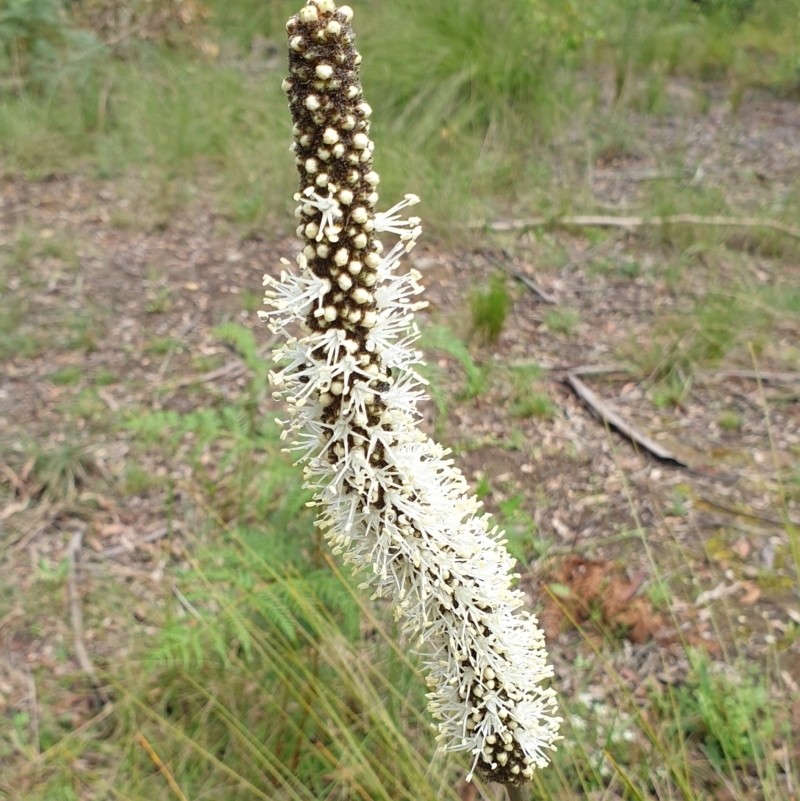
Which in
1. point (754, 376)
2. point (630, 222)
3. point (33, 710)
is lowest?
point (33, 710)

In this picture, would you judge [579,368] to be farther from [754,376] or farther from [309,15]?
[309,15]

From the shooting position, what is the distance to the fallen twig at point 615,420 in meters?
3.70

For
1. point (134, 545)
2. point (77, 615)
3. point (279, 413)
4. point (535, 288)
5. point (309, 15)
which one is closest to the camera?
point (309, 15)

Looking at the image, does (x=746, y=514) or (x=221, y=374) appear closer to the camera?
(x=746, y=514)

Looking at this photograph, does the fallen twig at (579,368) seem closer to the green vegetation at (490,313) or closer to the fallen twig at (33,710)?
the green vegetation at (490,313)

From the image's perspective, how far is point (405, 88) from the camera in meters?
6.49

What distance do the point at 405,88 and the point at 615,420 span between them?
13.3 ft

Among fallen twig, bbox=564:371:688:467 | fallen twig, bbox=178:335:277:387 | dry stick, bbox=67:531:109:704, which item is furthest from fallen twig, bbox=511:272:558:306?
dry stick, bbox=67:531:109:704

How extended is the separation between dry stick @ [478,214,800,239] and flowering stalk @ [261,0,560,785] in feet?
14.1

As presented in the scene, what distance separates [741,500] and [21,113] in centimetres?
678

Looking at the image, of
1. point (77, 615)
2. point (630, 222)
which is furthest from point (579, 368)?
point (77, 615)

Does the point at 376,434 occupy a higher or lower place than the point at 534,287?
higher

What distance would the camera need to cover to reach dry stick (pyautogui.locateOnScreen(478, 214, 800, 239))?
520cm

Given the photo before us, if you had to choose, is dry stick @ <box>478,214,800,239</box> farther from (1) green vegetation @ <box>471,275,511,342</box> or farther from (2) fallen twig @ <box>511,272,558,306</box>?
(1) green vegetation @ <box>471,275,511,342</box>
